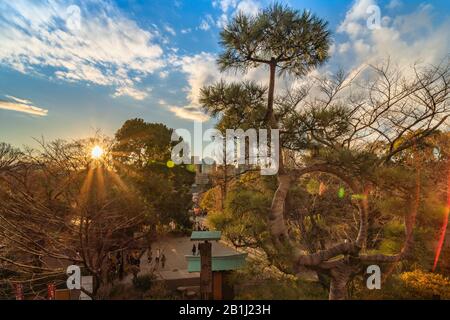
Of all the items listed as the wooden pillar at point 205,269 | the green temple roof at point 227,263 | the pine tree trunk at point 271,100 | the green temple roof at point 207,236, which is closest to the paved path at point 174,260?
the green temple roof at point 227,263

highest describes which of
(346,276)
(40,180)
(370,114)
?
(370,114)

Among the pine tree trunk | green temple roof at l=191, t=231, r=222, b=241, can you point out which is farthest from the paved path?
the pine tree trunk

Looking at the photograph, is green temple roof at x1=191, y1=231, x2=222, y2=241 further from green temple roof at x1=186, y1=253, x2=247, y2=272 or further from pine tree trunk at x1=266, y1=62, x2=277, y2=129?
pine tree trunk at x1=266, y1=62, x2=277, y2=129

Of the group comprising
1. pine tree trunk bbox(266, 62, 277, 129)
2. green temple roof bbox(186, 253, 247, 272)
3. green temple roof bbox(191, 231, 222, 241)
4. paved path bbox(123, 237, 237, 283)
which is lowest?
paved path bbox(123, 237, 237, 283)

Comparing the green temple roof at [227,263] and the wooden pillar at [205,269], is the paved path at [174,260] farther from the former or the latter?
the wooden pillar at [205,269]

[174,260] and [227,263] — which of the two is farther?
[174,260]

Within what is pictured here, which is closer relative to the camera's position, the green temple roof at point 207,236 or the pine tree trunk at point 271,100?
the pine tree trunk at point 271,100

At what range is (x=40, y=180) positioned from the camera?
9852 mm

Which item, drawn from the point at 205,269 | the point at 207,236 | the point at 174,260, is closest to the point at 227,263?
the point at 205,269

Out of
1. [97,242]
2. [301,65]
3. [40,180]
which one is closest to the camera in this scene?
[301,65]

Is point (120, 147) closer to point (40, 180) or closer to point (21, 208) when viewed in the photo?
point (40, 180)

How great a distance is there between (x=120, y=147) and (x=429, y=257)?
18.0m

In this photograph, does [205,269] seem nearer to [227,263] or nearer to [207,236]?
[207,236]
